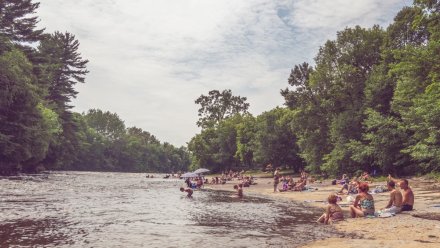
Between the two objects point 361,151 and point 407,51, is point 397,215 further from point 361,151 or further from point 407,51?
point 361,151

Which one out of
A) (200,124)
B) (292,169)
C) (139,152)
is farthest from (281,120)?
(139,152)

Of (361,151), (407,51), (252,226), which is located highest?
(407,51)

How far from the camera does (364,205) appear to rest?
57.1 feet

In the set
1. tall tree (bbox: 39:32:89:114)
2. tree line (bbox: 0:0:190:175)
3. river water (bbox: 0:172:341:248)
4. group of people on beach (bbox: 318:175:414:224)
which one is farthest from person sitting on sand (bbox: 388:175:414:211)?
tall tree (bbox: 39:32:89:114)

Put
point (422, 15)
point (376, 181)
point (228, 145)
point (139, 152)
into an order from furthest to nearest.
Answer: point (139, 152), point (228, 145), point (376, 181), point (422, 15)

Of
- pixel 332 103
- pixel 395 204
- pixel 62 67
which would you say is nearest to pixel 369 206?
pixel 395 204

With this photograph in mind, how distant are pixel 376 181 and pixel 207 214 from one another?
80.2 feet

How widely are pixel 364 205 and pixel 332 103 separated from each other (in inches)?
1419

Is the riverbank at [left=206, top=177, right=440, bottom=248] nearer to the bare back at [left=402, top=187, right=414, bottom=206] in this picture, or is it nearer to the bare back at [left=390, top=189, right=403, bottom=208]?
the bare back at [left=402, top=187, right=414, bottom=206]

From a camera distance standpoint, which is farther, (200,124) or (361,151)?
(200,124)

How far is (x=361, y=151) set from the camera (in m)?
43.5

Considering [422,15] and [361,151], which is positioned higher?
[422,15]

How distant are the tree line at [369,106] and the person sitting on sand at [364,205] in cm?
939

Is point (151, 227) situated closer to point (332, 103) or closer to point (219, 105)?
point (332, 103)
